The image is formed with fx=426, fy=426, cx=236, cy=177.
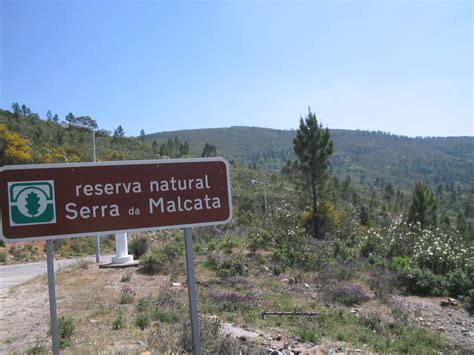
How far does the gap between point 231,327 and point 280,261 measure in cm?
717

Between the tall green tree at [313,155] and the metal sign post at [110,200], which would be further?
the tall green tree at [313,155]

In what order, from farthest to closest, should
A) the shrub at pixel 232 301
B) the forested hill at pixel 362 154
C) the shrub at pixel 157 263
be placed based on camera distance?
the forested hill at pixel 362 154 < the shrub at pixel 157 263 < the shrub at pixel 232 301

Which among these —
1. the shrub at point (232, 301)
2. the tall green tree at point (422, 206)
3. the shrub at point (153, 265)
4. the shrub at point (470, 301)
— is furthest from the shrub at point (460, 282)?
the tall green tree at point (422, 206)

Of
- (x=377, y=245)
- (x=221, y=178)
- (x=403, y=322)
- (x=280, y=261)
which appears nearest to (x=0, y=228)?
(x=221, y=178)

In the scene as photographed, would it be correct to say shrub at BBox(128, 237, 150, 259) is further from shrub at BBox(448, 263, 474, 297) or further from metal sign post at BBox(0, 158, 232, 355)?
metal sign post at BBox(0, 158, 232, 355)

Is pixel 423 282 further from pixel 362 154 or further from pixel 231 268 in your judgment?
pixel 362 154

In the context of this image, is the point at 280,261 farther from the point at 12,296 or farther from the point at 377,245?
the point at 12,296

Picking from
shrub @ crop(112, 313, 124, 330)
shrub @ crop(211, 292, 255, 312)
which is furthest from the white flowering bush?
shrub @ crop(112, 313, 124, 330)

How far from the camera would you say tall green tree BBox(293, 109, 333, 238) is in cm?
2497

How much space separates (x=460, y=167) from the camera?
175375 millimetres

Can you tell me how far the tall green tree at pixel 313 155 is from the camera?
→ 2497 cm

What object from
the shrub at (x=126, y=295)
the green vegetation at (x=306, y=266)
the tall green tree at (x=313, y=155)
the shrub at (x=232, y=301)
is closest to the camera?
the green vegetation at (x=306, y=266)

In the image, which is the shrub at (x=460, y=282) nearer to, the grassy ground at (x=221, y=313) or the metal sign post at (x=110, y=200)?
the grassy ground at (x=221, y=313)

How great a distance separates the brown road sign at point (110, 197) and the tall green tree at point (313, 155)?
21.8 meters
